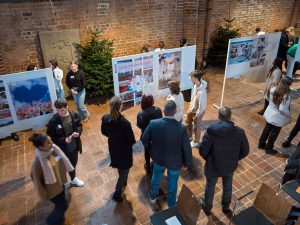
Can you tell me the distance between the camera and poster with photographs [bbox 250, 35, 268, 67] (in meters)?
6.72

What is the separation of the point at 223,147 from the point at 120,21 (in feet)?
19.6

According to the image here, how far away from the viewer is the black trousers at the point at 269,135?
196 inches

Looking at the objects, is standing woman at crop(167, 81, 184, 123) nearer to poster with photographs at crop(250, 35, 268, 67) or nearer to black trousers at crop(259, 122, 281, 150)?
black trousers at crop(259, 122, 281, 150)

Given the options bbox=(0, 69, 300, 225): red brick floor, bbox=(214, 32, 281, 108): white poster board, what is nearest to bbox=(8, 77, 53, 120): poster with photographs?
bbox=(0, 69, 300, 225): red brick floor

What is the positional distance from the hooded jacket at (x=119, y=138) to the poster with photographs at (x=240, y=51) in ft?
13.1

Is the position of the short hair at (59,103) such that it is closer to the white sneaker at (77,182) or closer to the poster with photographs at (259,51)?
the white sneaker at (77,182)

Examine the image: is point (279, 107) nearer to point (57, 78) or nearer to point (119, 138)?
point (119, 138)

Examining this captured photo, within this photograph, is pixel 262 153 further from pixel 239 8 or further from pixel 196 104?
pixel 239 8

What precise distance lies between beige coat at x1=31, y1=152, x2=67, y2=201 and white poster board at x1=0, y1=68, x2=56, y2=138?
107 inches

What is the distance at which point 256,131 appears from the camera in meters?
6.04

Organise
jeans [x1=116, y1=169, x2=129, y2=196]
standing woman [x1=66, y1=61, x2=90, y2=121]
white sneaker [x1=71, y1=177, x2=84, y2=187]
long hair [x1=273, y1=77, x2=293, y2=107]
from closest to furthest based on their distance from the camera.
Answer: jeans [x1=116, y1=169, x2=129, y2=196] → white sneaker [x1=71, y1=177, x2=84, y2=187] → long hair [x1=273, y1=77, x2=293, y2=107] → standing woman [x1=66, y1=61, x2=90, y2=121]

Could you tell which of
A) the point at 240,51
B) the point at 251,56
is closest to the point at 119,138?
the point at 240,51

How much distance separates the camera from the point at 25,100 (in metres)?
5.37

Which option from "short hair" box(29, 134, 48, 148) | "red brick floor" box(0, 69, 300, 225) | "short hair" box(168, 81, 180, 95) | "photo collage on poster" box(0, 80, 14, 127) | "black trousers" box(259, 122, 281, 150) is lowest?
"red brick floor" box(0, 69, 300, 225)
